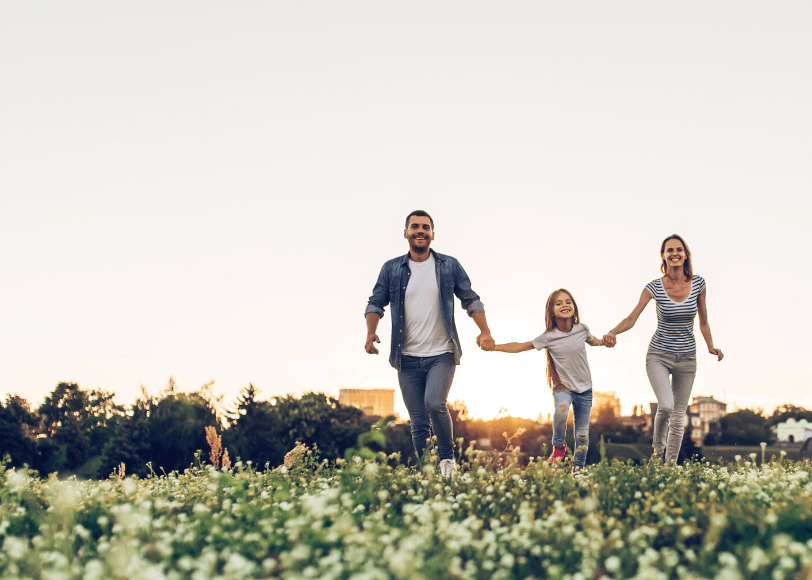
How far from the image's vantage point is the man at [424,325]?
7.59 metres

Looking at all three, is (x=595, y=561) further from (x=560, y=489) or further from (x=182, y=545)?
(x=182, y=545)

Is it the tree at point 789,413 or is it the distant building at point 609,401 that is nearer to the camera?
the distant building at point 609,401

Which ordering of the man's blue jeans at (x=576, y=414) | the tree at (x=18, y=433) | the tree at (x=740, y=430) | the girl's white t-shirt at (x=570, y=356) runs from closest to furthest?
the man's blue jeans at (x=576, y=414), the girl's white t-shirt at (x=570, y=356), the tree at (x=18, y=433), the tree at (x=740, y=430)

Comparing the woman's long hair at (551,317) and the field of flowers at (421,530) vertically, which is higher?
the woman's long hair at (551,317)

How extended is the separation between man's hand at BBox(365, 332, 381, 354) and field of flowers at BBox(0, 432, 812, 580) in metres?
1.77

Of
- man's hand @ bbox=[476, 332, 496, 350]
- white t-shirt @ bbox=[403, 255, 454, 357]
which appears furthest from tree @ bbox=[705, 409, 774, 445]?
white t-shirt @ bbox=[403, 255, 454, 357]

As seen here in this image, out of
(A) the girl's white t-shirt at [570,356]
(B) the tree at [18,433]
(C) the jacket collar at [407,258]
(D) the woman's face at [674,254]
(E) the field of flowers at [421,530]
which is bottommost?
(B) the tree at [18,433]

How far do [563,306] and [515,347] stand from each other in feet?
2.46

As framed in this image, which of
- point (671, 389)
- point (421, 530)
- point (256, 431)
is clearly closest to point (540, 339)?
point (671, 389)

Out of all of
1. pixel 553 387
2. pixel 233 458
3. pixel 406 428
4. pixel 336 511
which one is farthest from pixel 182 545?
pixel 406 428

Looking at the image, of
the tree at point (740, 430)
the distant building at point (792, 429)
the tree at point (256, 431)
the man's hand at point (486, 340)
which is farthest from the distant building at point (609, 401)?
the man's hand at point (486, 340)

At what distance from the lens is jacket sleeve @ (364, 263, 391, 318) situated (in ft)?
26.3

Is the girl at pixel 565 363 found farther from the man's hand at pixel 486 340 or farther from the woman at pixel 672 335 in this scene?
the man's hand at pixel 486 340

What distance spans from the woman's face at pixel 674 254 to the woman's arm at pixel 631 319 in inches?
17.7
